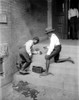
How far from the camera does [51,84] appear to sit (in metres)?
8.38

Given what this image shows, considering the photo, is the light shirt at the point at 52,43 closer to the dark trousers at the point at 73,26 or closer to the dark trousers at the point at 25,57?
the dark trousers at the point at 25,57

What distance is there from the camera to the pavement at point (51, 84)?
25.3 ft

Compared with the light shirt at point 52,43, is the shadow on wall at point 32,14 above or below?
above

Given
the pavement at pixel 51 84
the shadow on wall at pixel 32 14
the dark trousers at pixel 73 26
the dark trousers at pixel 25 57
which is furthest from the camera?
the dark trousers at pixel 73 26

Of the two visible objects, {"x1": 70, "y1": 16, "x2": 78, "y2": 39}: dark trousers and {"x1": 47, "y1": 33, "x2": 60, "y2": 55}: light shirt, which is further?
{"x1": 70, "y1": 16, "x2": 78, "y2": 39}: dark trousers

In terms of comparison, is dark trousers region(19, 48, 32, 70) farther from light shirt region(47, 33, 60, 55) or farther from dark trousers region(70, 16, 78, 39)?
dark trousers region(70, 16, 78, 39)

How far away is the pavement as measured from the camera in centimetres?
772

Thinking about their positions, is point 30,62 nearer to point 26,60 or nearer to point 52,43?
point 26,60

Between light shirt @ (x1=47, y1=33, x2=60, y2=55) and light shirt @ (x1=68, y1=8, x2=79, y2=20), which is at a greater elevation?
light shirt @ (x1=68, y1=8, x2=79, y2=20)

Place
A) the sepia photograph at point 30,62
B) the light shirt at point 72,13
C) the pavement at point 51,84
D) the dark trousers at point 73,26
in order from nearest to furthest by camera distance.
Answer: the pavement at point 51,84, the sepia photograph at point 30,62, the light shirt at point 72,13, the dark trousers at point 73,26

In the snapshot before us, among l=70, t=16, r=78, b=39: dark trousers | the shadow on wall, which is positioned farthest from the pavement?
l=70, t=16, r=78, b=39: dark trousers

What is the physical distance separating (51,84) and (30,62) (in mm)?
1463

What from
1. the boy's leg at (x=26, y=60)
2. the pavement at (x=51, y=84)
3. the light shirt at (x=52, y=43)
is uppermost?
the light shirt at (x=52, y=43)

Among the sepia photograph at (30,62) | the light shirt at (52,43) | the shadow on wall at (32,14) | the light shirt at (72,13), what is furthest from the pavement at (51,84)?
the light shirt at (72,13)
